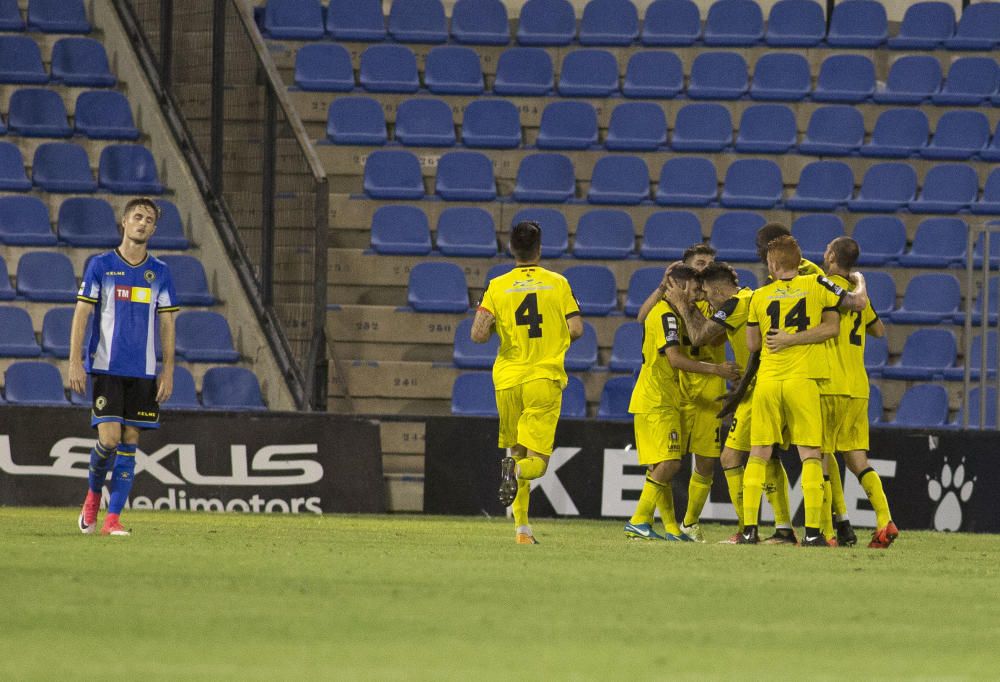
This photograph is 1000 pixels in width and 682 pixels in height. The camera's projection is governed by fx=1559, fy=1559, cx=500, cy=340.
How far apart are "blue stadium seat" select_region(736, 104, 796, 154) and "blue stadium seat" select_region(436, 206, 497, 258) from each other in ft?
9.88

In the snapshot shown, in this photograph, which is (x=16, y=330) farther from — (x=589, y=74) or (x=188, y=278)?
(x=589, y=74)

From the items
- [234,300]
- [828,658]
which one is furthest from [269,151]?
[828,658]

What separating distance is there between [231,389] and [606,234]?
4250 mm

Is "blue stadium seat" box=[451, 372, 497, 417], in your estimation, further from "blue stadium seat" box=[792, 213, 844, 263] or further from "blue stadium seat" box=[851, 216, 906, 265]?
"blue stadium seat" box=[851, 216, 906, 265]

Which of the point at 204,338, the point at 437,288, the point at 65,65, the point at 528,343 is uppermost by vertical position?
the point at 65,65

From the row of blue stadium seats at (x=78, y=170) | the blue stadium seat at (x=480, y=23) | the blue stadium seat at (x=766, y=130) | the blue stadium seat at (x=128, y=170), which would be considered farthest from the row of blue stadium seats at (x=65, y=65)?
the blue stadium seat at (x=766, y=130)

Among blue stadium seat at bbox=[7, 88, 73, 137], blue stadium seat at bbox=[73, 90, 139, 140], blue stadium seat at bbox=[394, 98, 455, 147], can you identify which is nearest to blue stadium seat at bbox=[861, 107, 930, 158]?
blue stadium seat at bbox=[394, 98, 455, 147]

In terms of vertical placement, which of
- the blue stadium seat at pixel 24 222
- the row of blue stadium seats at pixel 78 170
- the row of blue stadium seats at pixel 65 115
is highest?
the row of blue stadium seats at pixel 65 115

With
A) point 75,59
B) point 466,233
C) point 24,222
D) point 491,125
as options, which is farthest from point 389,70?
point 24,222

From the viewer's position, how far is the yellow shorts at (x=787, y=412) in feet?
33.4

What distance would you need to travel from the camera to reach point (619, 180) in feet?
55.4

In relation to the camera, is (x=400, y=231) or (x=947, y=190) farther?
(x=947, y=190)

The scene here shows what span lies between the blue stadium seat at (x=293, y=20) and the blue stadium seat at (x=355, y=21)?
0.15 m

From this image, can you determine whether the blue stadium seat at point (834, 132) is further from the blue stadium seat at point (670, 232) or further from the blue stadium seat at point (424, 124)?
the blue stadium seat at point (424, 124)
